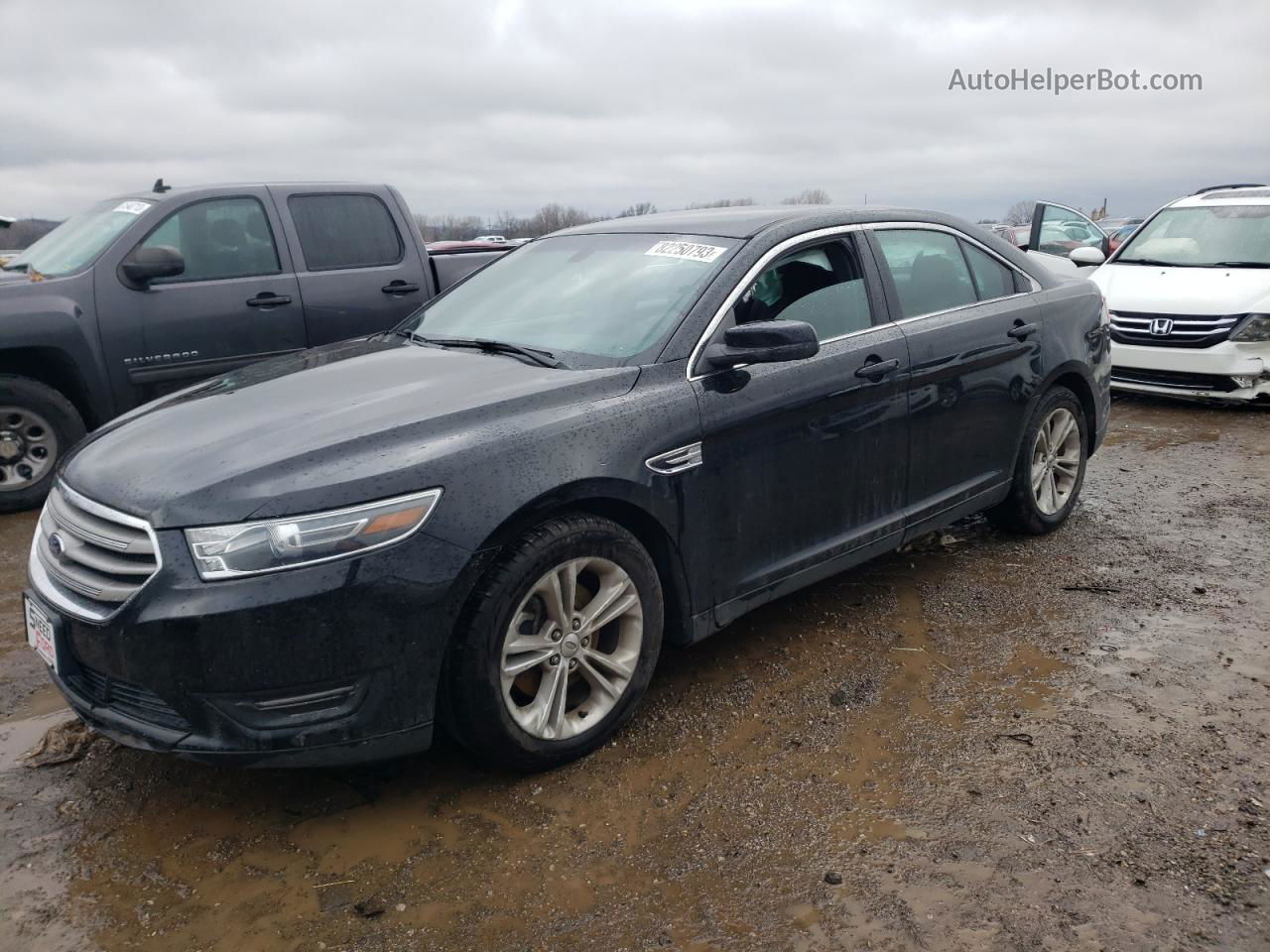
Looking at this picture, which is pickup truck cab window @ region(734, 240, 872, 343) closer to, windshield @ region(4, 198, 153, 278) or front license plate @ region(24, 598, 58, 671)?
front license plate @ region(24, 598, 58, 671)

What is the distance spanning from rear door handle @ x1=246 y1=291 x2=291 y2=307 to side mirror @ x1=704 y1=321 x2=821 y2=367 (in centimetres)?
413

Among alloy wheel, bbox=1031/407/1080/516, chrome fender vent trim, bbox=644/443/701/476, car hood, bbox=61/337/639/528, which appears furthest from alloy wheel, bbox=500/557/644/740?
alloy wheel, bbox=1031/407/1080/516

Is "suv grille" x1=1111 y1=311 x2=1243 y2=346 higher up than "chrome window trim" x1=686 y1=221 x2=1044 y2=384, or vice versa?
"chrome window trim" x1=686 y1=221 x2=1044 y2=384

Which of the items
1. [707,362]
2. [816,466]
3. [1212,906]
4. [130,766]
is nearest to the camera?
[1212,906]

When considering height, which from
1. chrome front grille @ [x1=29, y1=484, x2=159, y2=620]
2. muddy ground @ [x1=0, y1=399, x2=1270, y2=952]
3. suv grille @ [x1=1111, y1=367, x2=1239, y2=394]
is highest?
chrome front grille @ [x1=29, y1=484, x2=159, y2=620]

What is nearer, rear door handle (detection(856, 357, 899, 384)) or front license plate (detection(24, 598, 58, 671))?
front license plate (detection(24, 598, 58, 671))

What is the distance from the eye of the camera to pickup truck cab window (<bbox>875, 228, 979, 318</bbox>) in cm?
426

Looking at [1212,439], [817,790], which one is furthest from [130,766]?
[1212,439]

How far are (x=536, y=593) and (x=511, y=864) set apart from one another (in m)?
0.75

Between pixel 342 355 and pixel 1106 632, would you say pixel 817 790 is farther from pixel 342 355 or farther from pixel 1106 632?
pixel 342 355

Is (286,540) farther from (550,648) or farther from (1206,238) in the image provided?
(1206,238)

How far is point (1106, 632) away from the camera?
4098mm

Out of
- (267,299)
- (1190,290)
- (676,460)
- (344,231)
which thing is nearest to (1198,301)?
(1190,290)

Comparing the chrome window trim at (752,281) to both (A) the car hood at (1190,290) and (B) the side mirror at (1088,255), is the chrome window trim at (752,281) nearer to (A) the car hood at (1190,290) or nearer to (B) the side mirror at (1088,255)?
(A) the car hood at (1190,290)
